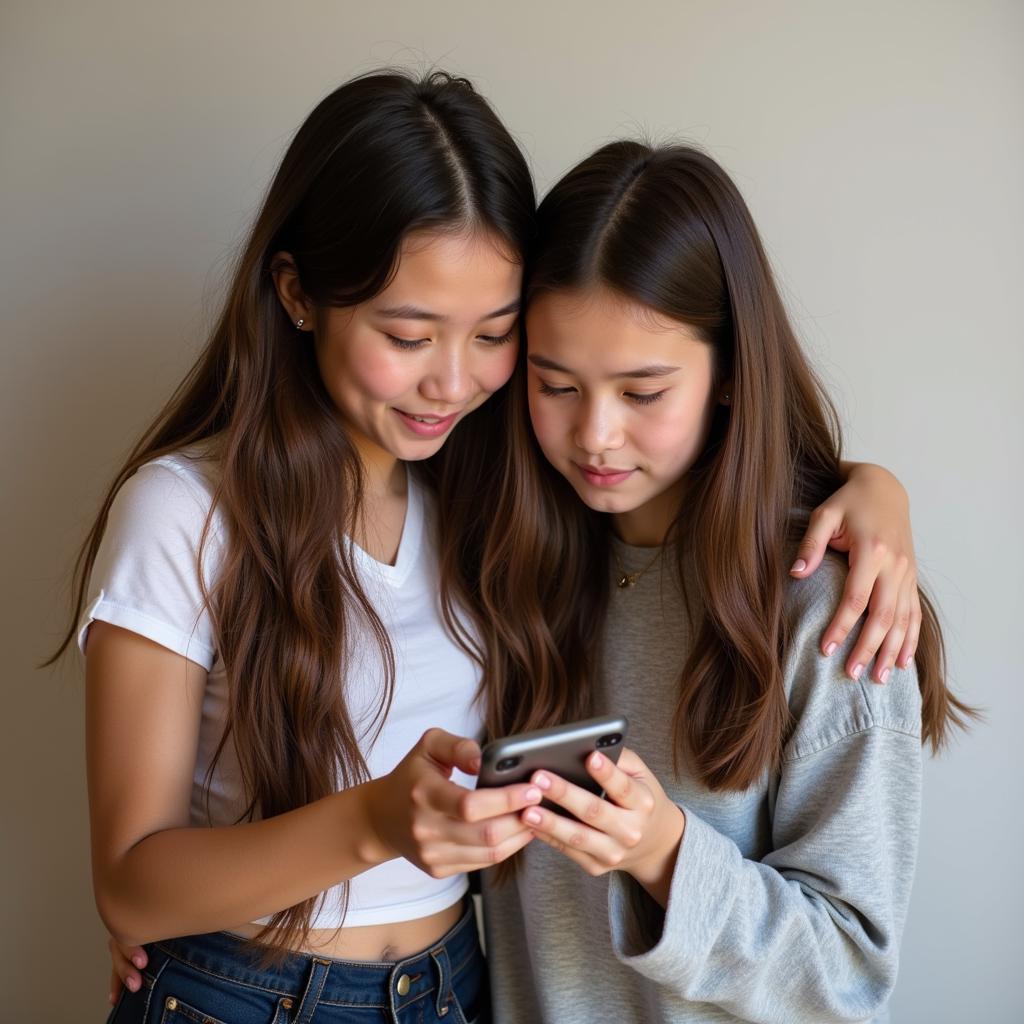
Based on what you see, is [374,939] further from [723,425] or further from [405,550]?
[723,425]

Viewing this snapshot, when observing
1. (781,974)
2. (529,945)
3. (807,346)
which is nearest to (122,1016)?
(529,945)

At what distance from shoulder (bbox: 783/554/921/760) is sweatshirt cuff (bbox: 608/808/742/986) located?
0.16 meters

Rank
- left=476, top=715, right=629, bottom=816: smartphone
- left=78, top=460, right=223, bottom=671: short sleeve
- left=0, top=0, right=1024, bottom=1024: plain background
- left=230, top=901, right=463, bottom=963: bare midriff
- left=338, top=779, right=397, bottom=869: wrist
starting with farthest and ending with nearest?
left=0, top=0, right=1024, bottom=1024: plain background → left=230, top=901, right=463, bottom=963: bare midriff → left=78, top=460, right=223, bottom=671: short sleeve → left=338, top=779, right=397, bottom=869: wrist → left=476, top=715, right=629, bottom=816: smartphone

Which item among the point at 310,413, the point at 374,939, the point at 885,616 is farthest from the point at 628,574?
the point at 374,939

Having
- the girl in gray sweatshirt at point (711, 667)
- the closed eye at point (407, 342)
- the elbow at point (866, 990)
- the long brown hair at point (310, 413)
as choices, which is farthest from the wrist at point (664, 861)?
the closed eye at point (407, 342)

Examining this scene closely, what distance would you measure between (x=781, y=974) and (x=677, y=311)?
81 cm

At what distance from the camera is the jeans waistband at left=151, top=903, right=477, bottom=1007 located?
4.69ft

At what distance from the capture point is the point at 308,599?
1.46 meters

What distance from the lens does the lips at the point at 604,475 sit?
147 cm

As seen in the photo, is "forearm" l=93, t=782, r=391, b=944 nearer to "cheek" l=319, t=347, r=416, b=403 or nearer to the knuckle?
"cheek" l=319, t=347, r=416, b=403

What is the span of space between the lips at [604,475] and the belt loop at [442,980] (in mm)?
670

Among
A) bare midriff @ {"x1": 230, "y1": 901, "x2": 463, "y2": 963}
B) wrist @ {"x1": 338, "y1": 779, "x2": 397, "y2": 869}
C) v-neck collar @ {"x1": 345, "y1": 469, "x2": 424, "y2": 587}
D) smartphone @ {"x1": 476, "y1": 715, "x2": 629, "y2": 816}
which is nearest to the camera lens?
smartphone @ {"x1": 476, "y1": 715, "x2": 629, "y2": 816}

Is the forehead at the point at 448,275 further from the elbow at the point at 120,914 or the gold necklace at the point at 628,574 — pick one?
the elbow at the point at 120,914

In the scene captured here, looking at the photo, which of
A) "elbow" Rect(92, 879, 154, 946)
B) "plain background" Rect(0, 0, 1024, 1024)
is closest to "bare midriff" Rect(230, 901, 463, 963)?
"elbow" Rect(92, 879, 154, 946)
